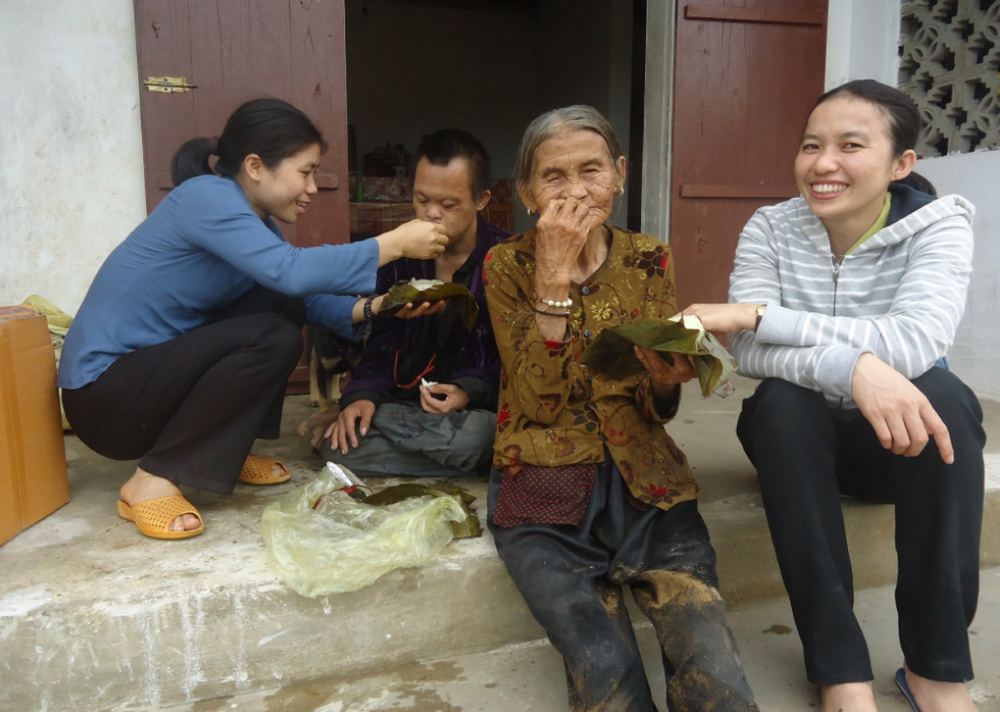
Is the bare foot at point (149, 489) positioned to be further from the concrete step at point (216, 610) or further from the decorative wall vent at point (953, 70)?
the decorative wall vent at point (953, 70)

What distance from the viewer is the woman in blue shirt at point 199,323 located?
1986mm

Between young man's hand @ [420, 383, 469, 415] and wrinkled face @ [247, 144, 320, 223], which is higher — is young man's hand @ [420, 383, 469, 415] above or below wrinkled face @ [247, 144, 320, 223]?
below

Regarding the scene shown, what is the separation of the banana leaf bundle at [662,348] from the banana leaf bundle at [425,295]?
636 mm

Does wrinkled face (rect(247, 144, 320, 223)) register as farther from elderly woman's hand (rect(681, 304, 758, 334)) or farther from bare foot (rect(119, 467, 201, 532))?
elderly woman's hand (rect(681, 304, 758, 334))

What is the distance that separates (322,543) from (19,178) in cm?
248

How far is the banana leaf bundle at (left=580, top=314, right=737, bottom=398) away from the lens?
1.51 metres

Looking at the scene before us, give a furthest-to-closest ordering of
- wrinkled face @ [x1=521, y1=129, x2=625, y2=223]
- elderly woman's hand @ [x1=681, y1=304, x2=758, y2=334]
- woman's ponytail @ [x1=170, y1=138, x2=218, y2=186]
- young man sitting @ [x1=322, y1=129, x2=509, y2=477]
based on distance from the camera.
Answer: young man sitting @ [x1=322, y1=129, x2=509, y2=477] → woman's ponytail @ [x1=170, y1=138, x2=218, y2=186] → wrinkled face @ [x1=521, y1=129, x2=625, y2=223] → elderly woman's hand @ [x1=681, y1=304, x2=758, y2=334]

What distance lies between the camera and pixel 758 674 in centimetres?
185

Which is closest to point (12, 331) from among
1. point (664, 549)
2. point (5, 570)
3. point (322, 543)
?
Answer: point (5, 570)

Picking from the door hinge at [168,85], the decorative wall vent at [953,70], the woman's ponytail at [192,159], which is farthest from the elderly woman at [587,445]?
the decorative wall vent at [953,70]

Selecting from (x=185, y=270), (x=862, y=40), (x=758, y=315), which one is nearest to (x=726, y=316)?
(x=758, y=315)

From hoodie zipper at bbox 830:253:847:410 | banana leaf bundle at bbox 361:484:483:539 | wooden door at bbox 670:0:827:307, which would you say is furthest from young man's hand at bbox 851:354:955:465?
wooden door at bbox 670:0:827:307

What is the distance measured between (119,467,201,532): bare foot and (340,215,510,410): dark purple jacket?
2.07ft

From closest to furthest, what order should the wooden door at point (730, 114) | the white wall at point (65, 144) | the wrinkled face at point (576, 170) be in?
the wrinkled face at point (576, 170) → the white wall at point (65, 144) → the wooden door at point (730, 114)
